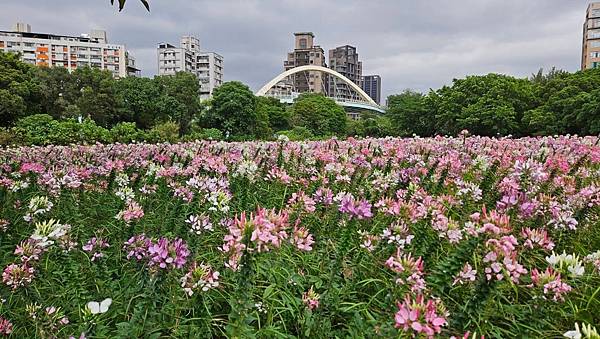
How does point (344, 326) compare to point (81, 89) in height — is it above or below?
below

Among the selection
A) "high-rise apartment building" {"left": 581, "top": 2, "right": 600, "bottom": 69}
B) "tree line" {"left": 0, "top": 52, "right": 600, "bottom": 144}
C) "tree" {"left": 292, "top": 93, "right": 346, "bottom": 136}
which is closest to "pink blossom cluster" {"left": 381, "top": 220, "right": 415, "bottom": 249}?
"tree line" {"left": 0, "top": 52, "right": 600, "bottom": 144}

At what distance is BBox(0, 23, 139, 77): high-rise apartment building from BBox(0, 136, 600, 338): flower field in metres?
95.9

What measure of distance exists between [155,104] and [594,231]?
4007cm

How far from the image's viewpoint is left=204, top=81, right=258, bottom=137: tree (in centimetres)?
3609

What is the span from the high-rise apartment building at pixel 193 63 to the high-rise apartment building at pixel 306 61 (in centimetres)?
2272

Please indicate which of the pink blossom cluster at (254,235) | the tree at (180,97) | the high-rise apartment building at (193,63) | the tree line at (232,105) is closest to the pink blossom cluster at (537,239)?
the pink blossom cluster at (254,235)

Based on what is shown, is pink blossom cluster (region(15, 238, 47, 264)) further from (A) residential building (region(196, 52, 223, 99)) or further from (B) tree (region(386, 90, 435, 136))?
(A) residential building (region(196, 52, 223, 99))

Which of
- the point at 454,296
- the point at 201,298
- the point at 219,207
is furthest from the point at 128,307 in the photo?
the point at 454,296

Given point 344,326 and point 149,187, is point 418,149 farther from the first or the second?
point 344,326

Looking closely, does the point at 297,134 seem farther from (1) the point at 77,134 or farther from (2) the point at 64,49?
(2) the point at 64,49

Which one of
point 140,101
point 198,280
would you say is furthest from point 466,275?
point 140,101

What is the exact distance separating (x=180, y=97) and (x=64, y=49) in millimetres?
69279

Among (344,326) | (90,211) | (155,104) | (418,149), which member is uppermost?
(155,104)

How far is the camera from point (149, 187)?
361 cm
